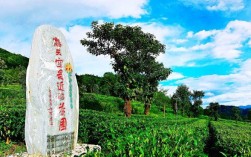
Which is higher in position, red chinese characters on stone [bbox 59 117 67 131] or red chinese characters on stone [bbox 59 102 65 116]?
red chinese characters on stone [bbox 59 102 65 116]

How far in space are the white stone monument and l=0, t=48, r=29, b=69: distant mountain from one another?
56693 mm

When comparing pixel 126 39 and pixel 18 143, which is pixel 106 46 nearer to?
pixel 126 39

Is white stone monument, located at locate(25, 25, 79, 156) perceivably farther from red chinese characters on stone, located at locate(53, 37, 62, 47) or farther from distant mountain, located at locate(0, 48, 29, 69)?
distant mountain, located at locate(0, 48, 29, 69)

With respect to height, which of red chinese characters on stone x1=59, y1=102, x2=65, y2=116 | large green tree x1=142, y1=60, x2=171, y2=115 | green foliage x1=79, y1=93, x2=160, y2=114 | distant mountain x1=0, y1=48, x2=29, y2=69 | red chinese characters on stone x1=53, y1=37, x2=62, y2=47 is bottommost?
red chinese characters on stone x1=59, y1=102, x2=65, y2=116

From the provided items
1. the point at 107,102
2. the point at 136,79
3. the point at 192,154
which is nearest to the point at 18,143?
the point at 192,154

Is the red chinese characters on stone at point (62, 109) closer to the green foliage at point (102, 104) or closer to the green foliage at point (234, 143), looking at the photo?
the green foliage at point (234, 143)

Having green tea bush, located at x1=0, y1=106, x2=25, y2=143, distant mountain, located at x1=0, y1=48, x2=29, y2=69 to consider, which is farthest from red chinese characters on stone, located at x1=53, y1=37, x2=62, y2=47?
distant mountain, located at x1=0, y1=48, x2=29, y2=69

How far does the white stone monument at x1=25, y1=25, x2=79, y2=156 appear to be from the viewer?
8.75 metres

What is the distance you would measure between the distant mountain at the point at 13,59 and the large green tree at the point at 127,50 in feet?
121

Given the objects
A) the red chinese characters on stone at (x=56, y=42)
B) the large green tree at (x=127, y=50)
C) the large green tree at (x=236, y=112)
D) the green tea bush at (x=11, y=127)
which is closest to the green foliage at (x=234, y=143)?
the red chinese characters on stone at (x=56, y=42)

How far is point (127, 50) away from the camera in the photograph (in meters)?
31.0

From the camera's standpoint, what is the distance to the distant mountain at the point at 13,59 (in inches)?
2530

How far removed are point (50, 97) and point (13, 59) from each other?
61.4 meters

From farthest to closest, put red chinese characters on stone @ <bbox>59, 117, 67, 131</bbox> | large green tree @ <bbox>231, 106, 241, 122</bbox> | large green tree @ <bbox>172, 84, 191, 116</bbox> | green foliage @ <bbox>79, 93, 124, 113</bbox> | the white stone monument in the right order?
large green tree @ <bbox>231, 106, 241, 122</bbox> < large green tree @ <bbox>172, 84, 191, 116</bbox> < green foliage @ <bbox>79, 93, 124, 113</bbox> < red chinese characters on stone @ <bbox>59, 117, 67, 131</bbox> < the white stone monument
